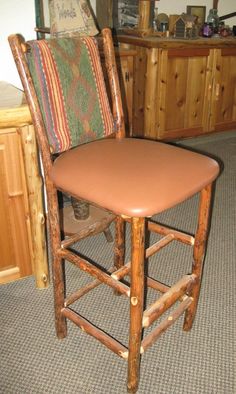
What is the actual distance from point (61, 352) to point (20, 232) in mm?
463

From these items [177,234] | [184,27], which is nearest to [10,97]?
[177,234]

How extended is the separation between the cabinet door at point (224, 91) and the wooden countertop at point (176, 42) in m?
0.06

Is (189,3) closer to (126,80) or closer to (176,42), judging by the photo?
(176,42)

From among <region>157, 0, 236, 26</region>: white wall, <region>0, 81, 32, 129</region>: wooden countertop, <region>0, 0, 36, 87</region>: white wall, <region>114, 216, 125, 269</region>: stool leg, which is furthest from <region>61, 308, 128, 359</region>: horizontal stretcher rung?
<region>157, 0, 236, 26</region>: white wall

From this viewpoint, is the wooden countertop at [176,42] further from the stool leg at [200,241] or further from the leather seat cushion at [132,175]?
the stool leg at [200,241]

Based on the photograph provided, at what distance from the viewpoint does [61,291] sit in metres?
1.23

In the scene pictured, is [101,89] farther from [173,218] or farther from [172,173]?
[173,218]

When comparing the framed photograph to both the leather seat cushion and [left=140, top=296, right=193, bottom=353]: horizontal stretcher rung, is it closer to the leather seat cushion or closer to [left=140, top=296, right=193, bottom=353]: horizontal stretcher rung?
the leather seat cushion

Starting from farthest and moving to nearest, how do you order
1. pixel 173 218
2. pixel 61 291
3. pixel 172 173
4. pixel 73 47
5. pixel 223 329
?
pixel 173 218 < pixel 223 329 < pixel 61 291 < pixel 73 47 < pixel 172 173

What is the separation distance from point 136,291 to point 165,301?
0.17m

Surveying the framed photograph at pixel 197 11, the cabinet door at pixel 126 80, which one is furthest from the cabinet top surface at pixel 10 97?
the framed photograph at pixel 197 11

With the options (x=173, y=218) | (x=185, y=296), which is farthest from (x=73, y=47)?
(x=173, y=218)

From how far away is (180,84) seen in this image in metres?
2.92

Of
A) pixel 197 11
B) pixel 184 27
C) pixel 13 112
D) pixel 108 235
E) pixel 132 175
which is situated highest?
pixel 197 11
